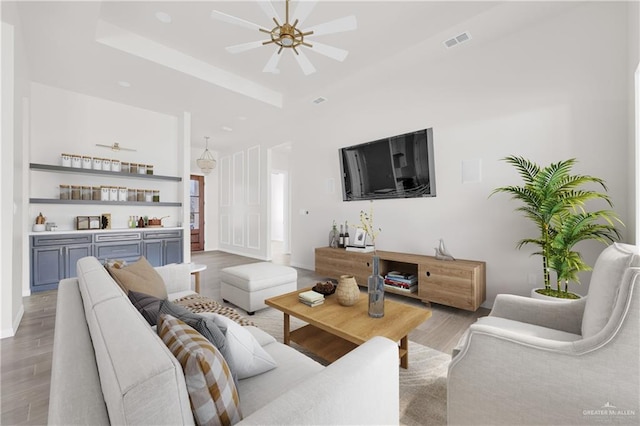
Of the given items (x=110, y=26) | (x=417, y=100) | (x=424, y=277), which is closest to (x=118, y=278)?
(x=424, y=277)

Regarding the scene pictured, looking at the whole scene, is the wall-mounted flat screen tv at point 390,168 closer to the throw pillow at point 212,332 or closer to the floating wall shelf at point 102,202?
the throw pillow at point 212,332

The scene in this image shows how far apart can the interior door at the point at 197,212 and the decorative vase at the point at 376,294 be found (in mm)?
6688

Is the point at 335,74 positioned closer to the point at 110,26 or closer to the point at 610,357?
the point at 110,26

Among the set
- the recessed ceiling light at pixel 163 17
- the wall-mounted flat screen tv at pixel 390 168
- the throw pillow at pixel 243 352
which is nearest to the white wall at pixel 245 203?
the wall-mounted flat screen tv at pixel 390 168

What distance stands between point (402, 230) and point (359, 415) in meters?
3.14

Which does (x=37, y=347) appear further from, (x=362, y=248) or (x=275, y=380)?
(x=362, y=248)

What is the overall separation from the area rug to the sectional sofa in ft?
2.09

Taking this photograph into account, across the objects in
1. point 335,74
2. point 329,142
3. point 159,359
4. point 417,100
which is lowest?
point 159,359

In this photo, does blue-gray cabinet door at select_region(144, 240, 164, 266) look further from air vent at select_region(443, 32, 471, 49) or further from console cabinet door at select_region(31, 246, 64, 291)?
air vent at select_region(443, 32, 471, 49)

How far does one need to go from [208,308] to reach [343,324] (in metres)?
0.90

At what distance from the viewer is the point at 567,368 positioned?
42.3 inches

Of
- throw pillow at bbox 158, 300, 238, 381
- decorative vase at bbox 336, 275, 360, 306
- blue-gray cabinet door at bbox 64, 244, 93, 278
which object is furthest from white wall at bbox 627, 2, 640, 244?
blue-gray cabinet door at bbox 64, 244, 93, 278

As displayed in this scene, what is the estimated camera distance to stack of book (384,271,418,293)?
128 inches

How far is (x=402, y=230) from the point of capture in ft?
12.2
